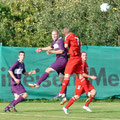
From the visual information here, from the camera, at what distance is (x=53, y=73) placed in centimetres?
1616

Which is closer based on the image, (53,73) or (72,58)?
(72,58)

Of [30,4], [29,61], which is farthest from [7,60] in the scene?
[30,4]

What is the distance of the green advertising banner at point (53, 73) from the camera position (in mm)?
15945

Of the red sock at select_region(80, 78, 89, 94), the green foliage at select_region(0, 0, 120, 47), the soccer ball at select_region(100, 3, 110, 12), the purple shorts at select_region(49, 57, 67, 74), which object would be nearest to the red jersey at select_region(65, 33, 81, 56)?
the purple shorts at select_region(49, 57, 67, 74)

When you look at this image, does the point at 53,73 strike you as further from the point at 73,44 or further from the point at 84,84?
the point at 73,44

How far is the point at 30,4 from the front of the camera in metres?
27.8

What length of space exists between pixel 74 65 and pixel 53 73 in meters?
4.87

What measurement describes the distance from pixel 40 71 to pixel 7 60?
1.26m

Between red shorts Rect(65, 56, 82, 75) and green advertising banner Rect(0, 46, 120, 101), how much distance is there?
4.72 meters

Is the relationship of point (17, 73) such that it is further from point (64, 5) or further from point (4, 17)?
point (4, 17)

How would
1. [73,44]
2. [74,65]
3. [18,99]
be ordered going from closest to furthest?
[74,65] → [73,44] → [18,99]

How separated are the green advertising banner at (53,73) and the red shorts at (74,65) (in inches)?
186

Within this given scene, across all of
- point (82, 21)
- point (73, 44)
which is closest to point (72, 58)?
point (73, 44)

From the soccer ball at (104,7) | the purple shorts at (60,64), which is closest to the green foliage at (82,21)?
the soccer ball at (104,7)
